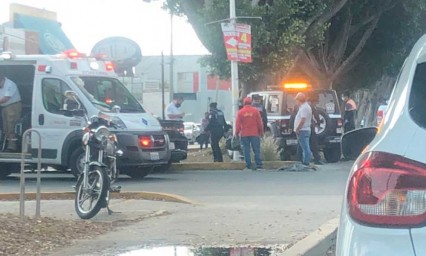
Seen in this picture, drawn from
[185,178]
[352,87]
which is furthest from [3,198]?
[352,87]

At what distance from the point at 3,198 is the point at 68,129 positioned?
280 cm

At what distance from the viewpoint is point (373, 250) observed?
3076 mm

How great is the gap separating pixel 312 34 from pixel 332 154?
5610mm

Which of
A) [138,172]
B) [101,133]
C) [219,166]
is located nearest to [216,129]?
[219,166]

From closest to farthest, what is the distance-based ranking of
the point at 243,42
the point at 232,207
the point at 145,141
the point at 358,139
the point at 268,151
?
the point at 358,139 → the point at 232,207 → the point at 145,141 → the point at 268,151 → the point at 243,42

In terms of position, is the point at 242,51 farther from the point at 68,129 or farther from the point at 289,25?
the point at 68,129

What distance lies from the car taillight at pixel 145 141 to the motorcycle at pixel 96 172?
4.48m

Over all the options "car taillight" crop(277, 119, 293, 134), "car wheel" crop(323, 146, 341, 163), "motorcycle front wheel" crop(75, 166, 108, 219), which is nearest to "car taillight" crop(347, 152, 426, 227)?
"motorcycle front wheel" crop(75, 166, 108, 219)

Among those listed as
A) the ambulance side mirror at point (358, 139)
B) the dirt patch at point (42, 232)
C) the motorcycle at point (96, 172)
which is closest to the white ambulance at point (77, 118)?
the motorcycle at point (96, 172)

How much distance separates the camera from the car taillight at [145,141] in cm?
1480

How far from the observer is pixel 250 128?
1672cm

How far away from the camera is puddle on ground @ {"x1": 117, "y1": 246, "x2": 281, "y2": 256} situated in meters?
7.42

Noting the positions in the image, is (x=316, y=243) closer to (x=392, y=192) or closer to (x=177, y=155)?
(x=392, y=192)

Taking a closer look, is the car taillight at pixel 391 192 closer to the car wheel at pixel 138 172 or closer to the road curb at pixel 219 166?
the car wheel at pixel 138 172
